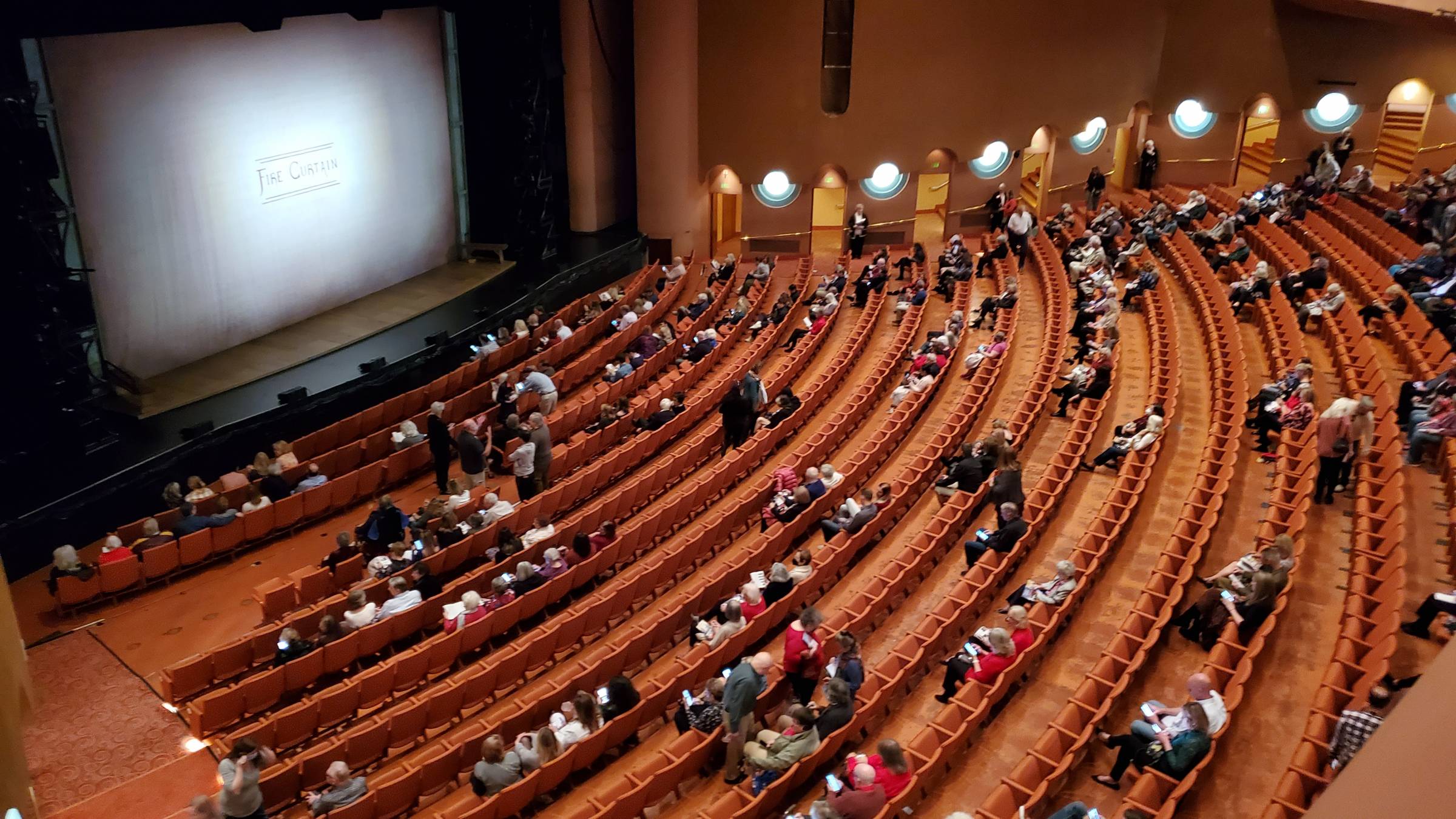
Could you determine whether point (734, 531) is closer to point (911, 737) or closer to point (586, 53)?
point (911, 737)

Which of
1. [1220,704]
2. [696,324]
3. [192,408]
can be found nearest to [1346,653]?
[1220,704]

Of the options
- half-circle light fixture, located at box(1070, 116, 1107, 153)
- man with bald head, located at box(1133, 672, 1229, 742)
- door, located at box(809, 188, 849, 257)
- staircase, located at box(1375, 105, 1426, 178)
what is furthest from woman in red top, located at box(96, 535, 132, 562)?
staircase, located at box(1375, 105, 1426, 178)

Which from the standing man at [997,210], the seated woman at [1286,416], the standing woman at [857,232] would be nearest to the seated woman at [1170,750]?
the seated woman at [1286,416]

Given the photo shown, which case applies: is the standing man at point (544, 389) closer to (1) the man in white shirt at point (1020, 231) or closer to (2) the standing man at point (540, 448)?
(2) the standing man at point (540, 448)

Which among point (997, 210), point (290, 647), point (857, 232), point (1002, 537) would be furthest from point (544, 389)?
point (997, 210)

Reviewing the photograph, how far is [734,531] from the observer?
353 inches

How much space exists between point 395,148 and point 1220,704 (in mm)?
11928

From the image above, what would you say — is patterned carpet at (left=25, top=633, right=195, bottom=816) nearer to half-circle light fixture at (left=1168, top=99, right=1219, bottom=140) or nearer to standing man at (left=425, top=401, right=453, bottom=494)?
standing man at (left=425, top=401, right=453, bottom=494)

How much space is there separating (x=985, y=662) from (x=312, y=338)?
30.3ft

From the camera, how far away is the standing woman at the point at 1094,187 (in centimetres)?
1809

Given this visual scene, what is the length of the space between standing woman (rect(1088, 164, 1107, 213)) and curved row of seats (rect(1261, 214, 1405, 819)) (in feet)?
28.5

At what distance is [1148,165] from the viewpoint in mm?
19219

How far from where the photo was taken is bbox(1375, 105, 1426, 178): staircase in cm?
1888

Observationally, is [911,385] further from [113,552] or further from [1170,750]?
[113,552]
